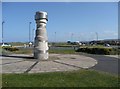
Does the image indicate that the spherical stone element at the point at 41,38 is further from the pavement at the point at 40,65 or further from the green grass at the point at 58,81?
the green grass at the point at 58,81

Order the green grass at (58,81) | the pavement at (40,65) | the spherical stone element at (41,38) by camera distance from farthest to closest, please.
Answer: the spherical stone element at (41,38) < the pavement at (40,65) < the green grass at (58,81)

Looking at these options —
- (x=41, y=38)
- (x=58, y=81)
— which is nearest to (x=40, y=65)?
(x=41, y=38)

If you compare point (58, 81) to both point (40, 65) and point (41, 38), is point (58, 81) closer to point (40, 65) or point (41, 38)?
point (40, 65)

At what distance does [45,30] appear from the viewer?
16531mm

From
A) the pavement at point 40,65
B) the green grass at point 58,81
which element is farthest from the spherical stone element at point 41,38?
the green grass at point 58,81

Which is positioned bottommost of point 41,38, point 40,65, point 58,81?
point 58,81

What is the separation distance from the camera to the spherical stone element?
16.1 m

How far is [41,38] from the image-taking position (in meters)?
16.2

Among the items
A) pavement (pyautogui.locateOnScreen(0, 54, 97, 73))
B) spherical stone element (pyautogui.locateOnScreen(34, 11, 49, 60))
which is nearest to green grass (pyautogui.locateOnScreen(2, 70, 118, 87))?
pavement (pyautogui.locateOnScreen(0, 54, 97, 73))

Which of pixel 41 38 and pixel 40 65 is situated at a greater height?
pixel 41 38

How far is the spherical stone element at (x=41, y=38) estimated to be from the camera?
16103 millimetres

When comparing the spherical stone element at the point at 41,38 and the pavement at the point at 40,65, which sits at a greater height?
the spherical stone element at the point at 41,38

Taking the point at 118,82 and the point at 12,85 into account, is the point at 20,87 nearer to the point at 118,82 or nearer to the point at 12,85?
the point at 12,85

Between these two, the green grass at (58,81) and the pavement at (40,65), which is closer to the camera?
the green grass at (58,81)
